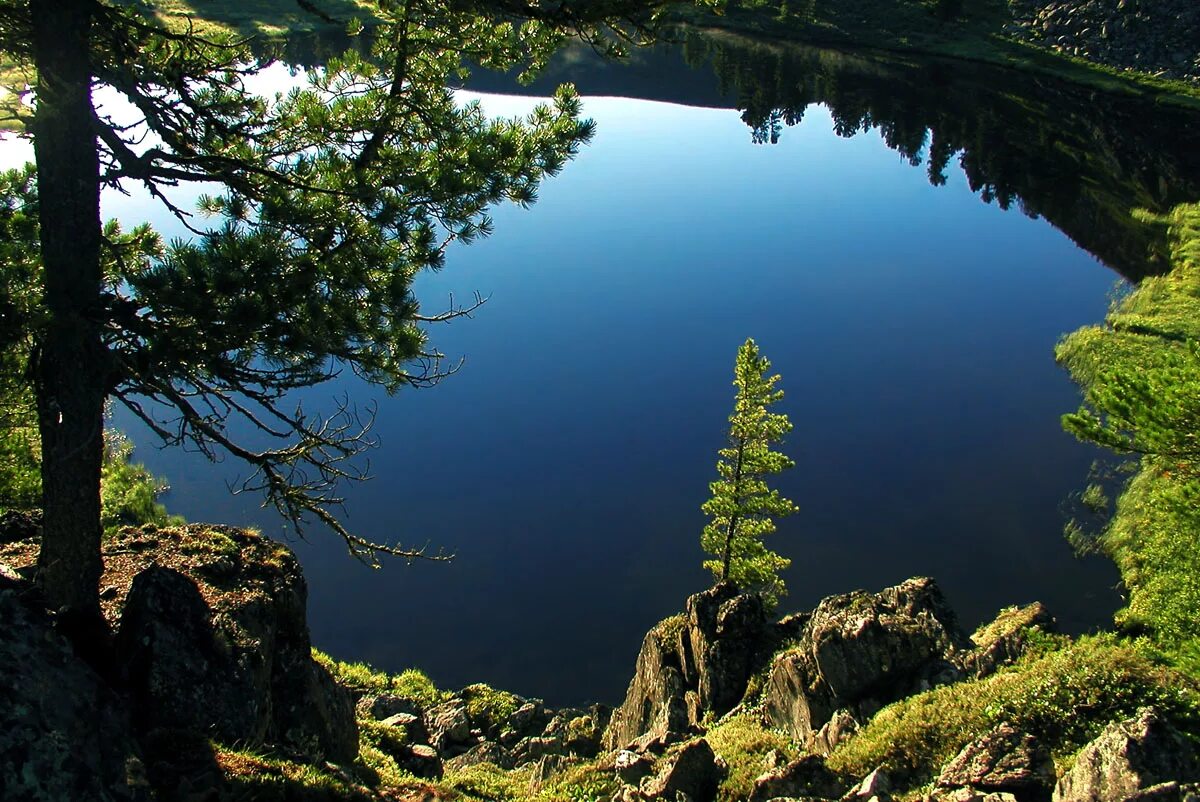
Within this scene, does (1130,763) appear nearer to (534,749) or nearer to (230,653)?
(230,653)

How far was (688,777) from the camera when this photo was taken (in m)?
15.1

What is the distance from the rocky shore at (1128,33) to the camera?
3831 inches

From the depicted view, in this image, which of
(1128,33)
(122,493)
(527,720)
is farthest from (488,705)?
(1128,33)

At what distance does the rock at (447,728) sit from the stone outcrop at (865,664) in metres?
9.48

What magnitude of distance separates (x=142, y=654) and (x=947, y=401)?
44.8 m

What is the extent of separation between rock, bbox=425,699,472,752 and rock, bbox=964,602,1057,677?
1339 cm

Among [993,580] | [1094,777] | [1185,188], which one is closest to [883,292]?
[1185,188]

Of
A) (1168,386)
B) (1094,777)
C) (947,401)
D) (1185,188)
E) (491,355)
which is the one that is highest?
(1185,188)


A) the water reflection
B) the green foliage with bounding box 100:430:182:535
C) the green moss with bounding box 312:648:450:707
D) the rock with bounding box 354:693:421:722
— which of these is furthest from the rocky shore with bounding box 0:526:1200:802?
the water reflection

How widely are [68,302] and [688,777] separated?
445 inches

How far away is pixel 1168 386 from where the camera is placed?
59.8 feet

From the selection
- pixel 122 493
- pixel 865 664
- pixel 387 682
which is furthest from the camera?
pixel 387 682

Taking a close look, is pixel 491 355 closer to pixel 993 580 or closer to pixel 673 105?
pixel 993 580

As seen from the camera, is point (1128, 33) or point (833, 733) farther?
point (1128, 33)
